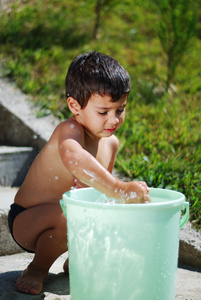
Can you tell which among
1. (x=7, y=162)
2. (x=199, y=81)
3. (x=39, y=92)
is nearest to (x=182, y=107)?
(x=199, y=81)

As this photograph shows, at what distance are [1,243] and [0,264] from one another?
0.17 m

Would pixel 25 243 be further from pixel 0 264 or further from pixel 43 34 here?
pixel 43 34

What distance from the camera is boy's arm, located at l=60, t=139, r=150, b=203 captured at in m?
1.70

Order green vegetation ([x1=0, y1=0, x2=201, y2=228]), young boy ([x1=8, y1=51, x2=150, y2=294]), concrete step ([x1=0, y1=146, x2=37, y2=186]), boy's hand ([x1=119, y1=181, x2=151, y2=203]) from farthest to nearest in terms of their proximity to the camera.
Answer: green vegetation ([x1=0, y1=0, x2=201, y2=228]), concrete step ([x1=0, y1=146, x2=37, y2=186]), young boy ([x1=8, y1=51, x2=150, y2=294]), boy's hand ([x1=119, y1=181, x2=151, y2=203])

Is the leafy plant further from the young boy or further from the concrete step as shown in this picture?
the young boy

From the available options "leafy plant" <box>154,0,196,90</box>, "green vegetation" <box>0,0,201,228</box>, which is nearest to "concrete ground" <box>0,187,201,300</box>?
"green vegetation" <box>0,0,201,228</box>

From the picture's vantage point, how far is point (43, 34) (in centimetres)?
467

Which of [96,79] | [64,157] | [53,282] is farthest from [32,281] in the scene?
[96,79]

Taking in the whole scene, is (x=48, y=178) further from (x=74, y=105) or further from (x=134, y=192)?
(x=134, y=192)

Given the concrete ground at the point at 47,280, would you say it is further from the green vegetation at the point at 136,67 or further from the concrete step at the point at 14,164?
the green vegetation at the point at 136,67

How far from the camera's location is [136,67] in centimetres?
495

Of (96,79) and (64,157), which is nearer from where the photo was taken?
(64,157)

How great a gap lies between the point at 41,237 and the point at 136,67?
3.24 m

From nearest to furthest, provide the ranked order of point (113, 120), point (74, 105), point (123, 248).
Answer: point (123, 248)
point (113, 120)
point (74, 105)
